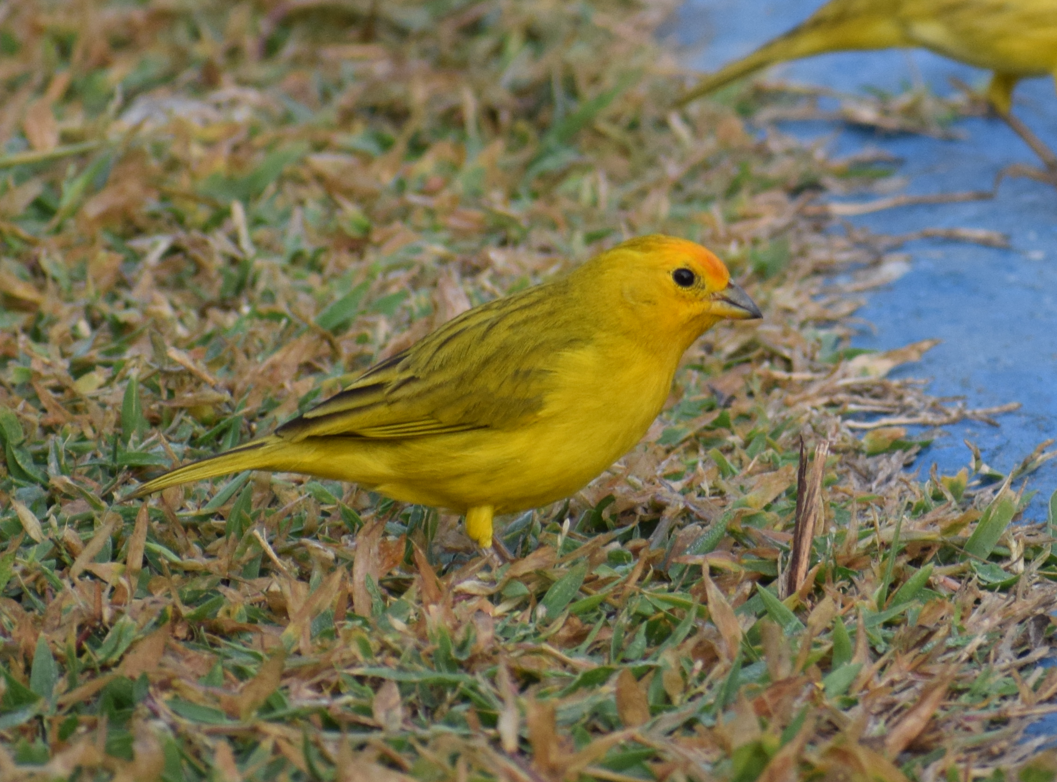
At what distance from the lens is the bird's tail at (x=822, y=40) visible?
6012 millimetres

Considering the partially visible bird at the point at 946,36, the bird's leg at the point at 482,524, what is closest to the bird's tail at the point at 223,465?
the bird's leg at the point at 482,524

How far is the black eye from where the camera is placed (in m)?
3.61

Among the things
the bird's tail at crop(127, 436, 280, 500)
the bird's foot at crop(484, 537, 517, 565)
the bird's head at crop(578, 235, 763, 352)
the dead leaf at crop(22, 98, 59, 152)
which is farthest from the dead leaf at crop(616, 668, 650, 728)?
the dead leaf at crop(22, 98, 59, 152)

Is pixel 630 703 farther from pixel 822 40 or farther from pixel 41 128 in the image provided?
pixel 822 40

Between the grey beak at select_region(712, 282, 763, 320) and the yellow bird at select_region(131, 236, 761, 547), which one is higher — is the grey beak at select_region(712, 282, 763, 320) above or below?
above

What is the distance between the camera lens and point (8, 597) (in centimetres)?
338

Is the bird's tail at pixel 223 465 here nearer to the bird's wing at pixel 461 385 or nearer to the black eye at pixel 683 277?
the bird's wing at pixel 461 385

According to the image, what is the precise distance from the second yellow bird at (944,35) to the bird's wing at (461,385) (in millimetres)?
2960

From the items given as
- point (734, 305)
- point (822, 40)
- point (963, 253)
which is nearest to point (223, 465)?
point (734, 305)

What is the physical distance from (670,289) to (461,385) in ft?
2.08

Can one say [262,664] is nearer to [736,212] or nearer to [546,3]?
[736,212]

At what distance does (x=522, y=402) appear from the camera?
350 centimetres

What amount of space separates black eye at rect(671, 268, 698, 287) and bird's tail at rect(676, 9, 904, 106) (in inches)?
112

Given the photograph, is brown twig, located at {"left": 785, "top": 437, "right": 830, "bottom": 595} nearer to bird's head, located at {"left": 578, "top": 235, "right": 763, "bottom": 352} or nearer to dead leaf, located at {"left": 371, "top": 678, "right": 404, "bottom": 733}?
bird's head, located at {"left": 578, "top": 235, "right": 763, "bottom": 352}
